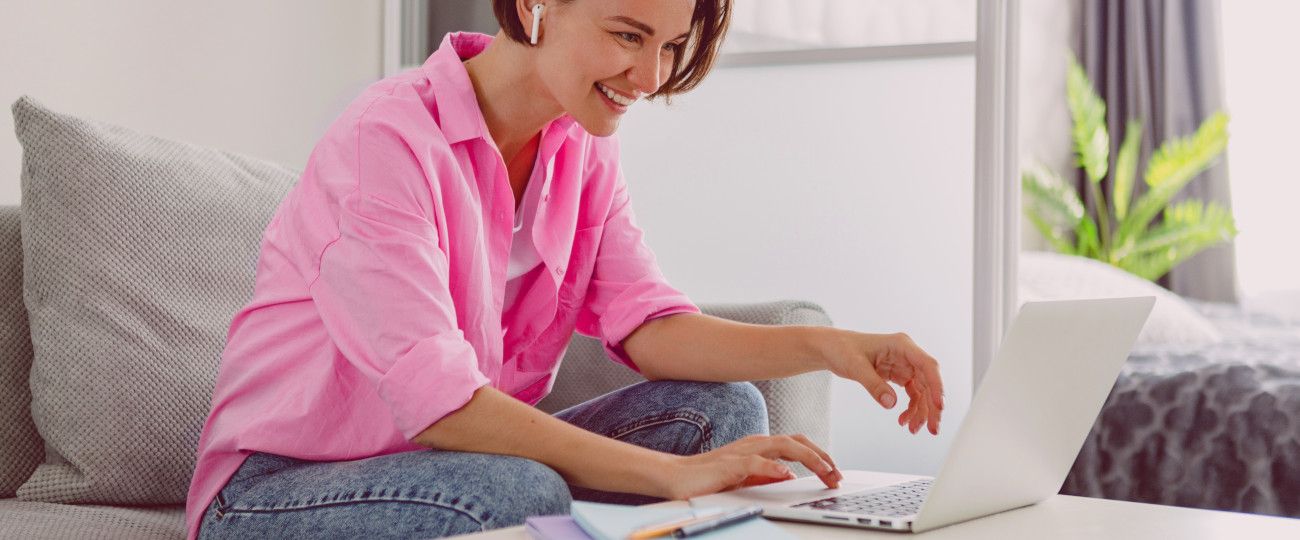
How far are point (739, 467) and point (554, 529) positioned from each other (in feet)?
0.81

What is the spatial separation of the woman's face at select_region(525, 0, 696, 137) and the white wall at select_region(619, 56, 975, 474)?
101 centimetres

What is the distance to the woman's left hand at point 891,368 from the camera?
108 centimetres

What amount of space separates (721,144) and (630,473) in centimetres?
139

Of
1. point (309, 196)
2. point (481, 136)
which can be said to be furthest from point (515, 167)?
point (309, 196)

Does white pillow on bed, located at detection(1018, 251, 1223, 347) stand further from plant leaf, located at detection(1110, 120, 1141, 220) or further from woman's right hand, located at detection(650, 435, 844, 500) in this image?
woman's right hand, located at detection(650, 435, 844, 500)

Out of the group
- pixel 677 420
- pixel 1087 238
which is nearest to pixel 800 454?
pixel 677 420

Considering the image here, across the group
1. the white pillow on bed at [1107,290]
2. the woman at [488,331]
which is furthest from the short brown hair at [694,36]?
the white pillow on bed at [1107,290]

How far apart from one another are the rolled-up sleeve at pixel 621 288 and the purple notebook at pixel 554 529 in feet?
1.98

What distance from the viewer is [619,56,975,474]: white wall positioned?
213cm

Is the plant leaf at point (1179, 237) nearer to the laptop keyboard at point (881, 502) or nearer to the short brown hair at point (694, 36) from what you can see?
the short brown hair at point (694, 36)

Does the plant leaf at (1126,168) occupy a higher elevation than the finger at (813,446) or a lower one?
lower

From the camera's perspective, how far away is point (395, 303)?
40.3 inches

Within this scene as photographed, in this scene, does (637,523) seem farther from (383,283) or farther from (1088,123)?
(1088,123)

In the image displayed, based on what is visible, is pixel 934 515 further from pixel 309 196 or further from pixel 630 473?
pixel 309 196
